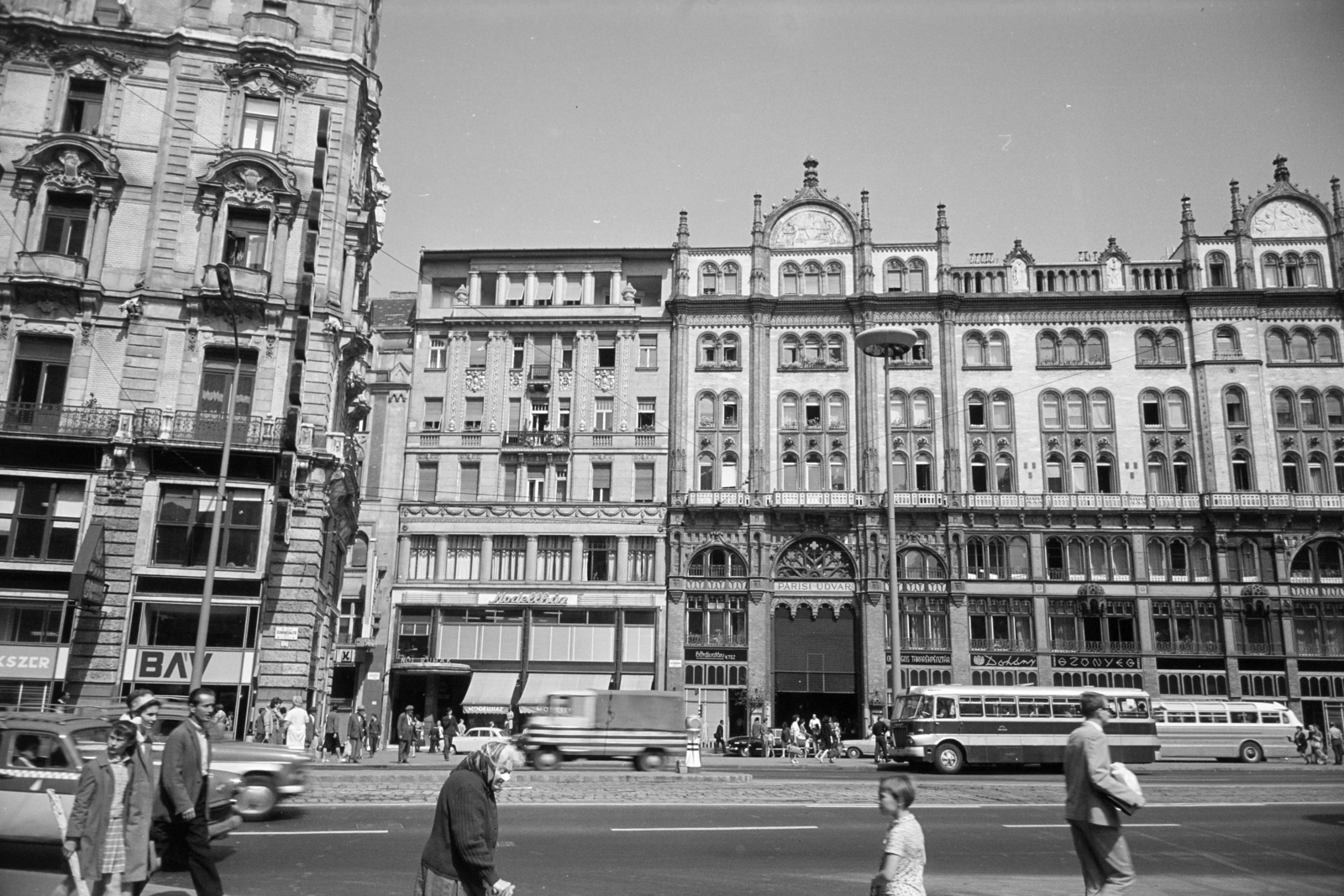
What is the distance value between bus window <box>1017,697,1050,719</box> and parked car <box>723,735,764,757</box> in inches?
580

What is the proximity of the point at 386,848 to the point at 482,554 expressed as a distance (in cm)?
Answer: 3931

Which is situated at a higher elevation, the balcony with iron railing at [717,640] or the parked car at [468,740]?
the balcony with iron railing at [717,640]

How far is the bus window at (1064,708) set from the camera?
32.1 metres

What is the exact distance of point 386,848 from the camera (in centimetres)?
1302

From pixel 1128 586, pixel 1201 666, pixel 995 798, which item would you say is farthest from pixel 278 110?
pixel 1201 666

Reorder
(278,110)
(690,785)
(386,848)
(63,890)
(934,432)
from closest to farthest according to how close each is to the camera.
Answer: (63,890) < (386,848) < (690,785) < (278,110) < (934,432)

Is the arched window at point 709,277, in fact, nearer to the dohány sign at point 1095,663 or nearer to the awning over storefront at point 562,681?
the awning over storefront at point 562,681

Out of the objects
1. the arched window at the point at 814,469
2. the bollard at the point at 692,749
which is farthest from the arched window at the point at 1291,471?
the bollard at the point at 692,749

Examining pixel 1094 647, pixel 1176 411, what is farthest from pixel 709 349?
pixel 1176 411

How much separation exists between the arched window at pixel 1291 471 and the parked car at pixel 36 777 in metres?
54.8

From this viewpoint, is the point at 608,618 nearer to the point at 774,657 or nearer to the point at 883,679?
the point at 774,657

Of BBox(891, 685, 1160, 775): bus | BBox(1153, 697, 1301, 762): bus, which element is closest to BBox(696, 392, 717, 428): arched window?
BBox(891, 685, 1160, 775): bus

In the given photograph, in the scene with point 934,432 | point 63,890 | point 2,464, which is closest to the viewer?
point 63,890

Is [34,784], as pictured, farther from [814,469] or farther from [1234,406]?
[1234,406]
